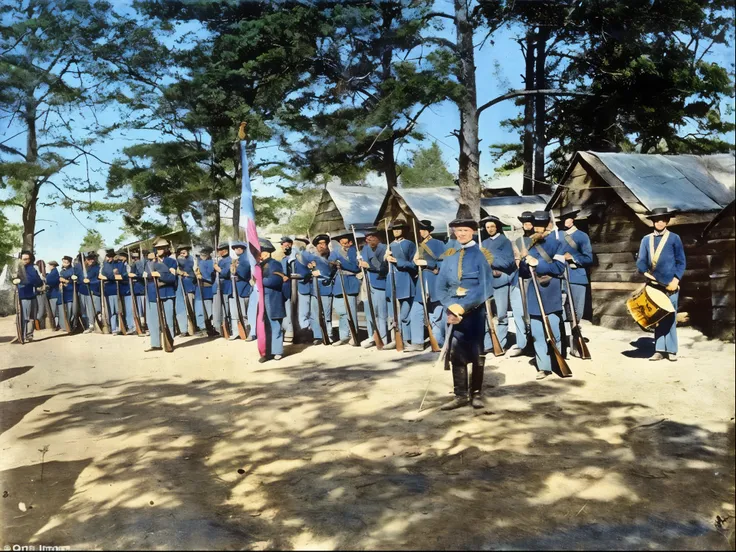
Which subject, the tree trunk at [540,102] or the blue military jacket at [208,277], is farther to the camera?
the blue military jacket at [208,277]

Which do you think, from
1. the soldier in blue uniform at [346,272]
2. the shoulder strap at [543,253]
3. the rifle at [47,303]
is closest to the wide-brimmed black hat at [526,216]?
the shoulder strap at [543,253]

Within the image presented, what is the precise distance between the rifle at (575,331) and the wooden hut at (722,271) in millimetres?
907

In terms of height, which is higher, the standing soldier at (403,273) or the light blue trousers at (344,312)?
the standing soldier at (403,273)

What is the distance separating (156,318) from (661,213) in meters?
4.99

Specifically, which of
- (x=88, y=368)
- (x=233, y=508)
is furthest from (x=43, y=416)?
(x=233, y=508)

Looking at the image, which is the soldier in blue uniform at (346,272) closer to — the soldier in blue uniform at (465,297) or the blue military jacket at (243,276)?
the blue military jacket at (243,276)

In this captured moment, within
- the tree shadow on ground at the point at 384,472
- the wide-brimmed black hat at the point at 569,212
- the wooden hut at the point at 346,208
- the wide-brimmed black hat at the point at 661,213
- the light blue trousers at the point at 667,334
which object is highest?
the wooden hut at the point at 346,208

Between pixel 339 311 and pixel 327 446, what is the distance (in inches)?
130

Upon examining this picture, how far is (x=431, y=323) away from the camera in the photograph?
632 cm

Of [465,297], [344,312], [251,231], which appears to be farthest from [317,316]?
[465,297]

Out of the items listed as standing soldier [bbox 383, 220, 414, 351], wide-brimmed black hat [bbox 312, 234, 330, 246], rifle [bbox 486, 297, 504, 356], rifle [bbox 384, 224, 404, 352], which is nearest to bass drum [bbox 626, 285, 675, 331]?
rifle [bbox 486, 297, 504, 356]

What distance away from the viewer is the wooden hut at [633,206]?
451 centimetres

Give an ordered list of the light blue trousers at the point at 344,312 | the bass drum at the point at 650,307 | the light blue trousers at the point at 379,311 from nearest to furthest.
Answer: the bass drum at the point at 650,307 → the light blue trousers at the point at 379,311 → the light blue trousers at the point at 344,312

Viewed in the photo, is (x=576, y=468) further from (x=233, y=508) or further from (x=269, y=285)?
(x=269, y=285)
